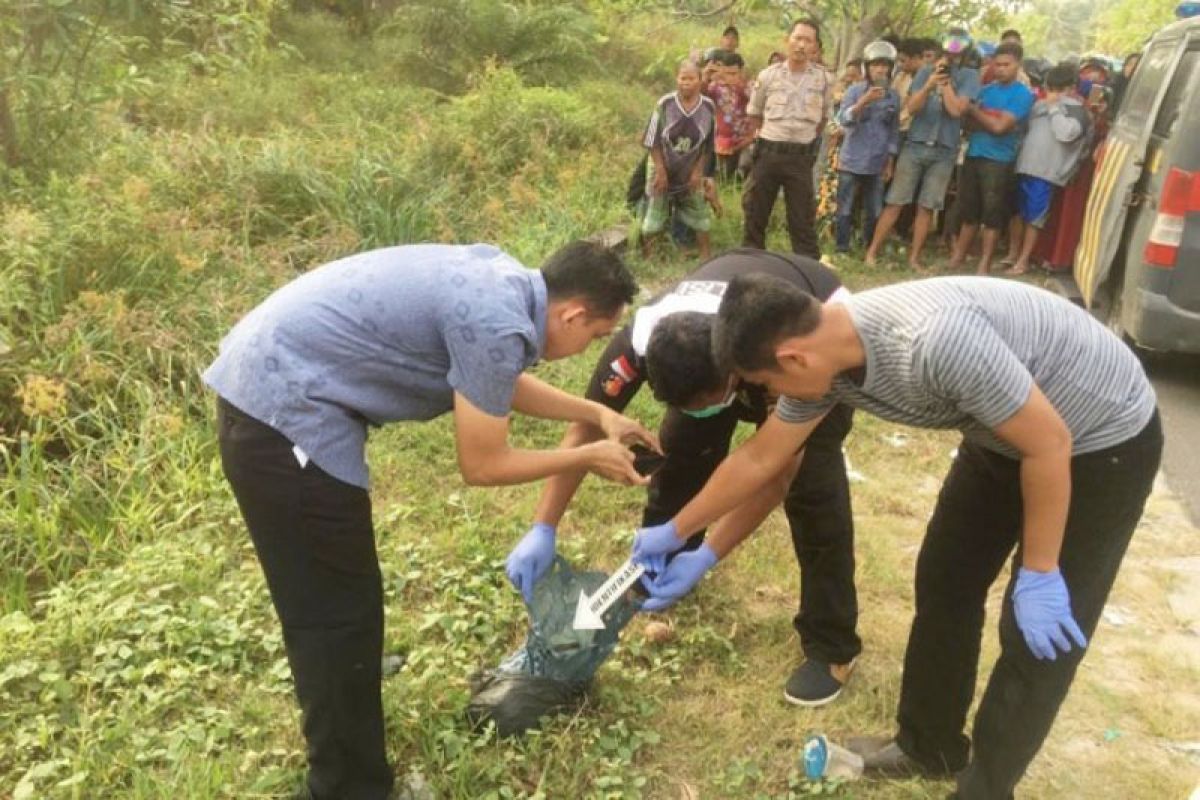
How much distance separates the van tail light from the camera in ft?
13.8

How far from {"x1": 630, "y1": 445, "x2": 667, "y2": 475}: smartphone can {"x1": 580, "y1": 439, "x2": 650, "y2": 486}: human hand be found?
34 cm

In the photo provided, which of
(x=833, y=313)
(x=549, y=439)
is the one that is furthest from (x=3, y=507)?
(x=833, y=313)

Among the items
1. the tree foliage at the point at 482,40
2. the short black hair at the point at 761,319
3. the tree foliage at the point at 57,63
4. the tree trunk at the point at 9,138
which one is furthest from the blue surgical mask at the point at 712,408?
the tree foliage at the point at 482,40

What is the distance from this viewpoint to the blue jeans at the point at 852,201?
22.3 ft

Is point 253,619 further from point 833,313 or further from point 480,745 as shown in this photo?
point 833,313

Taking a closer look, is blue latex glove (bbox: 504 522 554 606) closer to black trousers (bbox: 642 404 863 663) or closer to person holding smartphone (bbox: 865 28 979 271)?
black trousers (bbox: 642 404 863 663)

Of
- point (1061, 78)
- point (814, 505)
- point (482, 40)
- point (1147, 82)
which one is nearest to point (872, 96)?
point (1061, 78)

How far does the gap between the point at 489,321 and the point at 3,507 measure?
2.45 meters

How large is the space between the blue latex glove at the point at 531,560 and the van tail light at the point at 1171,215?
3.45m

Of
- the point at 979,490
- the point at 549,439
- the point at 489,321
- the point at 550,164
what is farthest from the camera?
the point at 550,164

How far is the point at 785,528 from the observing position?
354cm

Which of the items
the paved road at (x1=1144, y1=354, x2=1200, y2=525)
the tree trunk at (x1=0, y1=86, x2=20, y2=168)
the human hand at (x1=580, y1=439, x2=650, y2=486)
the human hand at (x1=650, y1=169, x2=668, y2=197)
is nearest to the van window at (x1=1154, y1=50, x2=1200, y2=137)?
the paved road at (x1=1144, y1=354, x2=1200, y2=525)

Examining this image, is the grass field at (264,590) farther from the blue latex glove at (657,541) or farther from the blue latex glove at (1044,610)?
the blue latex glove at (1044,610)

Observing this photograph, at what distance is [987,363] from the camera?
1.62m
